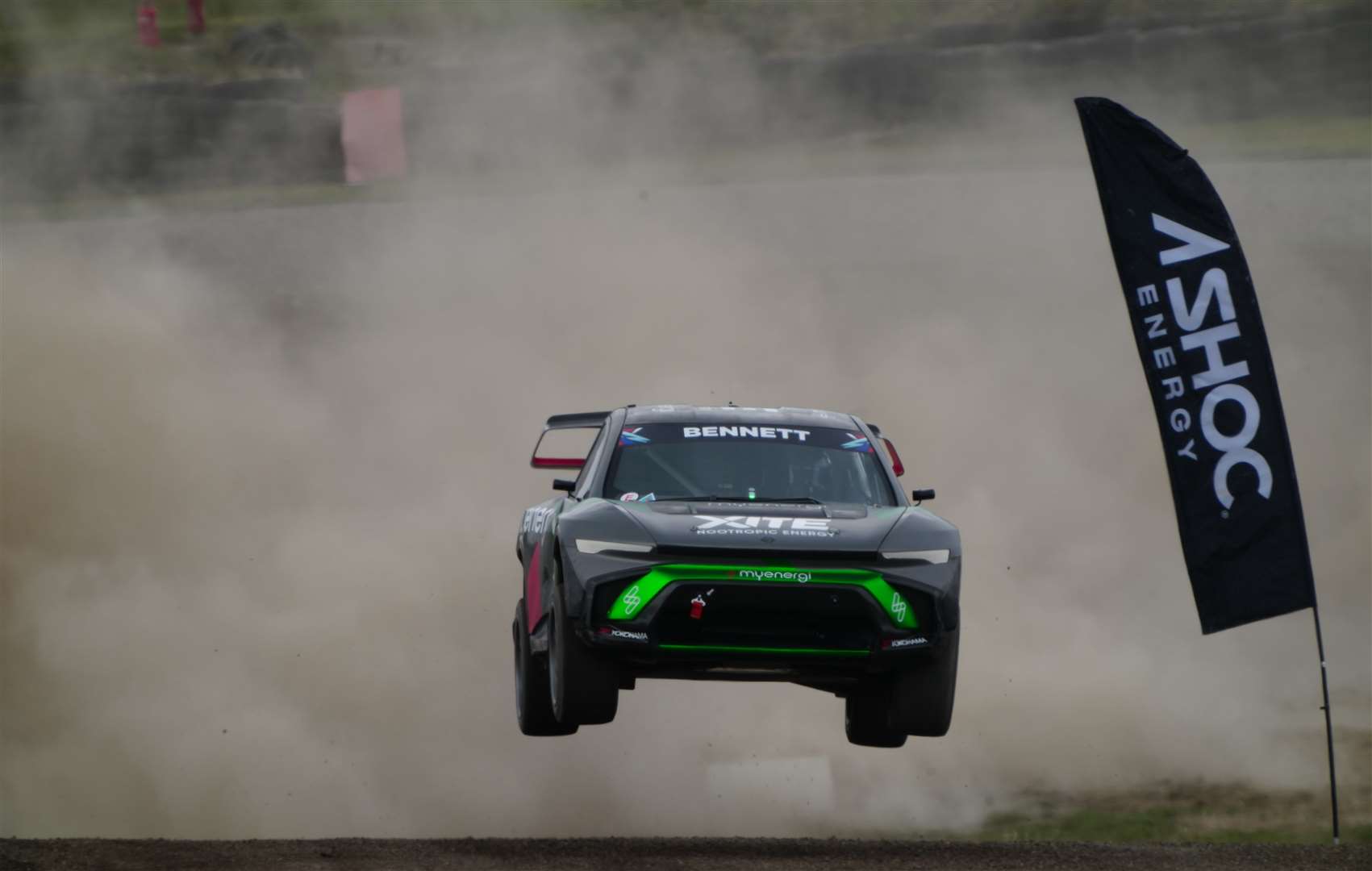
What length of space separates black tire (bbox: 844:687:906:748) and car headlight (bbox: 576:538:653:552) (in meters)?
1.38

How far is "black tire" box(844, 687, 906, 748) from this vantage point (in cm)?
997

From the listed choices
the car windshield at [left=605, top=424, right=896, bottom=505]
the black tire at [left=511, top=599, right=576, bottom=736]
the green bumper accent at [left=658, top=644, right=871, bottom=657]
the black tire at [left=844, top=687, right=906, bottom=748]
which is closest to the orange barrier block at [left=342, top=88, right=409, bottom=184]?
the black tire at [left=511, top=599, right=576, bottom=736]

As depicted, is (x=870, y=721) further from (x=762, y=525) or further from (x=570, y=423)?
(x=570, y=423)

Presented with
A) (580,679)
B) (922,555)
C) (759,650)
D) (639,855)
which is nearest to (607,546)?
(580,679)

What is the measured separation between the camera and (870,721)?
10570mm

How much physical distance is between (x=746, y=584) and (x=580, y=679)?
37.0 inches

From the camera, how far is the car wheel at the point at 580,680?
9.41 metres

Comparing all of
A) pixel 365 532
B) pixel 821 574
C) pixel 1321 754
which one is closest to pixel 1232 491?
pixel 821 574

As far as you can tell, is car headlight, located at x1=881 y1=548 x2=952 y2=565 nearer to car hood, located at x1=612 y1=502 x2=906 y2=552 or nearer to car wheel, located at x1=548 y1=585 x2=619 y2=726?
car hood, located at x1=612 y1=502 x2=906 y2=552

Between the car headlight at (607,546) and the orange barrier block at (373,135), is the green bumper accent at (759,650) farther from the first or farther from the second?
the orange barrier block at (373,135)

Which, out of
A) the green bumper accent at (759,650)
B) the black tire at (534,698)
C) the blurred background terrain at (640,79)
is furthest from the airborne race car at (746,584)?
the blurred background terrain at (640,79)

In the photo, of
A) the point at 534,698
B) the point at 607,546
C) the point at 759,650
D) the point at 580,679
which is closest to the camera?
the point at 759,650

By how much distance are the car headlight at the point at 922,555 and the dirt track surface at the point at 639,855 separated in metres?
1.62

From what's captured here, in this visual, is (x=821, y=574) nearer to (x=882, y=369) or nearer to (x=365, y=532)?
(x=365, y=532)
